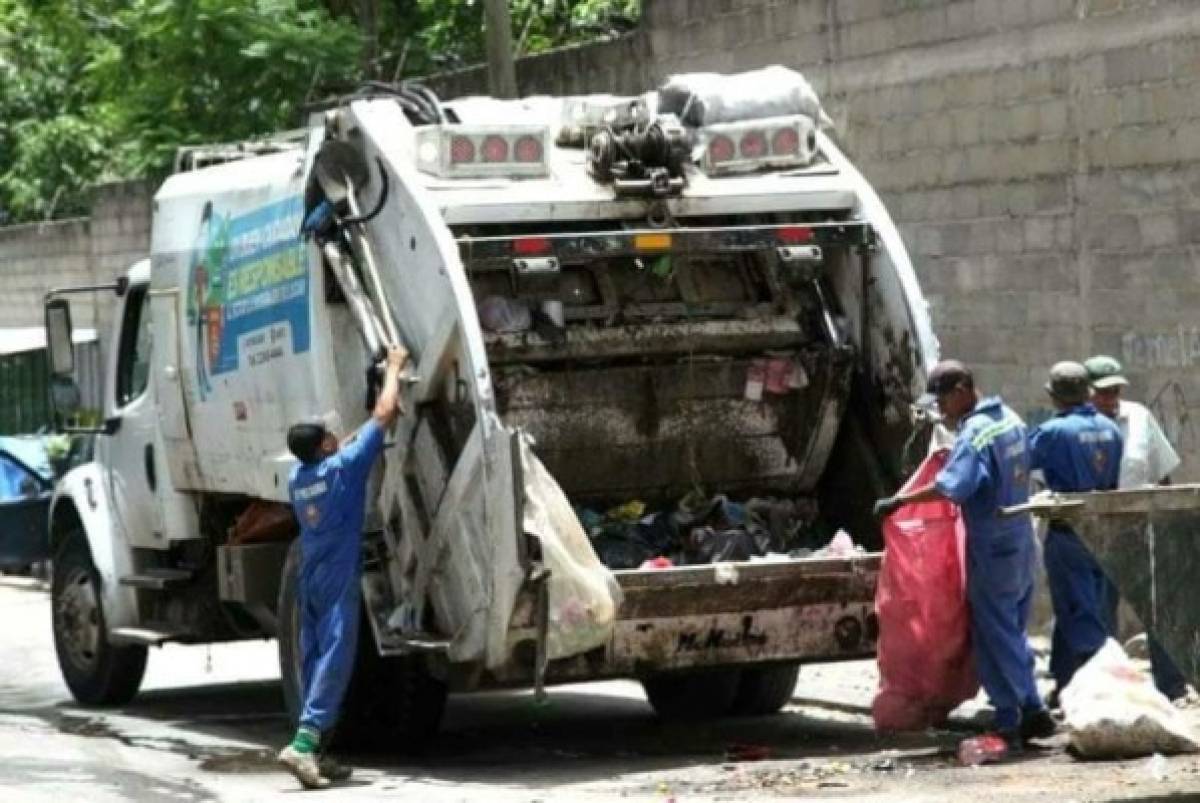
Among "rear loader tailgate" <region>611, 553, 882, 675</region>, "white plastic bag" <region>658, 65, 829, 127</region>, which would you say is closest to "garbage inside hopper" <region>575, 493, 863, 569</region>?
"rear loader tailgate" <region>611, 553, 882, 675</region>

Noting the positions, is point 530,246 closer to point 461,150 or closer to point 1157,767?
point 461,150

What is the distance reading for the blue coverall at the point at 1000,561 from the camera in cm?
992

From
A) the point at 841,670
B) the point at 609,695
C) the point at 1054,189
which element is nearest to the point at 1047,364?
the point at 1054,189

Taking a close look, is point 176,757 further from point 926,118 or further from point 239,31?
point 239,31

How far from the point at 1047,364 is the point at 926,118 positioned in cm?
163

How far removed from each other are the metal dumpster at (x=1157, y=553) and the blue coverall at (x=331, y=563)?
2957 millimetres

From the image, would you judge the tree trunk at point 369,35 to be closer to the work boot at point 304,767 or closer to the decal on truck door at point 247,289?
the decal on truck door at point 247,289

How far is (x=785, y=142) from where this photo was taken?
36.8ft

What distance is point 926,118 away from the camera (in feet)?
48.3

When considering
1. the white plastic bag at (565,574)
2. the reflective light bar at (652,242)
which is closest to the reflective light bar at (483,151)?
the reflective light bar at (652,242)

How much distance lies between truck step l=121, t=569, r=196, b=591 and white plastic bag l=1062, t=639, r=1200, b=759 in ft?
16.3

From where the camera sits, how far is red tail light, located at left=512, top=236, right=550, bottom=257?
10578 mm

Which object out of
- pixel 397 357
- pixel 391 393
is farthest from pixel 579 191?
pixel 391 393

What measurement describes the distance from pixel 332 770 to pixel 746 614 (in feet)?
5.54
